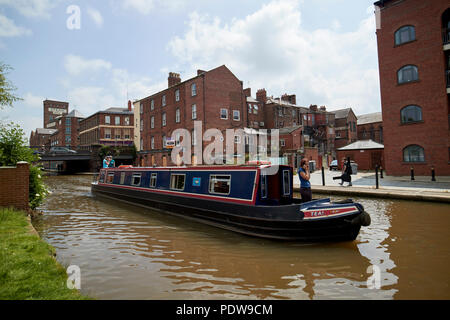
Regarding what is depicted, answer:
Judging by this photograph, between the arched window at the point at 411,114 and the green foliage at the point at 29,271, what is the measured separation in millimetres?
21686

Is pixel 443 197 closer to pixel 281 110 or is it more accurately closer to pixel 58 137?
pixel 281 110

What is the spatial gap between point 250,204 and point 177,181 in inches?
156

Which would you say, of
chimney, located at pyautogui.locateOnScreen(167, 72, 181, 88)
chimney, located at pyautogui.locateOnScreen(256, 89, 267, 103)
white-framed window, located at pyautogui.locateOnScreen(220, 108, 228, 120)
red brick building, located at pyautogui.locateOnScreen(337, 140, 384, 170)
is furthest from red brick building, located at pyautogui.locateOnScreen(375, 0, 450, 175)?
chimney, located at pyautogui.locateOnScreen(167, 72, 181, 88)

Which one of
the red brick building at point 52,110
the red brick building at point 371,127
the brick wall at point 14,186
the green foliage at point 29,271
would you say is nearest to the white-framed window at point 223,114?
the brick wall at point 14,186

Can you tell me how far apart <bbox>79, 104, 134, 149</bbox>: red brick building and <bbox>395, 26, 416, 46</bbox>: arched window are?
1628 inches

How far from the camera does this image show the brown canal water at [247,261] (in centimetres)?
414

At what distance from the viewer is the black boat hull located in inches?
242

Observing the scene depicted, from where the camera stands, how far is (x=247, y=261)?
5.42m

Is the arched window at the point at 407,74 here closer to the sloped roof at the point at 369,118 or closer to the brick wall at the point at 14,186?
the brick wall at the point at 14,186

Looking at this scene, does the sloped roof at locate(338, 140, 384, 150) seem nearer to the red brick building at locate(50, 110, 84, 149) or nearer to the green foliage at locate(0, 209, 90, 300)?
the green foliage at locate(0, 209, 90, 300)

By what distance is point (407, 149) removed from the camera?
18.9 meters

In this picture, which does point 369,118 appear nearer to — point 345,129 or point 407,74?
point 345,129

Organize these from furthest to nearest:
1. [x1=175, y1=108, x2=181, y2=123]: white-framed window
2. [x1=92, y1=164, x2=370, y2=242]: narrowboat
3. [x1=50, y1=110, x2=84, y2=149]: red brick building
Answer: [x1=50, y1=110, x2=84, y2=149]: red brick building, [x1=175, y1=108, x2=181, y2=123]: white-framed window, [x1=92, y1=164, x2=370, y2=242]: narrowboat
